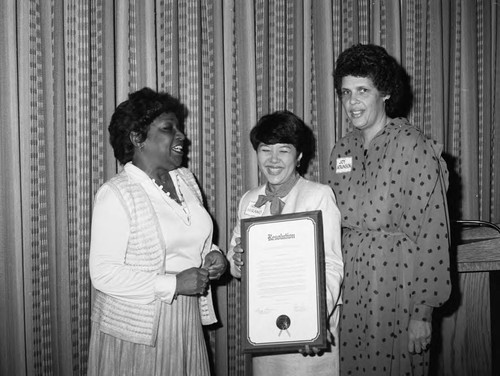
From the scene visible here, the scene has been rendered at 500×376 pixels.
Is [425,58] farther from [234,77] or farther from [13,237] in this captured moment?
[13,237]

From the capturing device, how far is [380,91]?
2.09 m

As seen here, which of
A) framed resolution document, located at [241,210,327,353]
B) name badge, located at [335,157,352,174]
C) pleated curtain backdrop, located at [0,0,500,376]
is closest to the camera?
framed resolution document, located at [241,210,327,353]

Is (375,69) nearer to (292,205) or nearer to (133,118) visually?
(292,205)

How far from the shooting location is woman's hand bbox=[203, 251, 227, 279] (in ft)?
6.88

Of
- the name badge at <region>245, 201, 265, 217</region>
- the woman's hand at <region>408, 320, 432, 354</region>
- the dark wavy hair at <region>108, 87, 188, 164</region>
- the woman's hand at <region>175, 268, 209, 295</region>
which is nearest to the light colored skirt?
the woman's hand at <region>175, 268, 209, 295</region>

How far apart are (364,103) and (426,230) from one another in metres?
0.61

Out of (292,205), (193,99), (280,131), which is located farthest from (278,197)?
(193,99)

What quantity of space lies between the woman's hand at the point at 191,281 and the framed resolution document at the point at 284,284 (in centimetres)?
17

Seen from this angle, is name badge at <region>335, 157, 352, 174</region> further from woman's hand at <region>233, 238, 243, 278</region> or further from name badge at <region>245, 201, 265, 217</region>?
woman's hand at <region>233, 238, 243, 278</region>

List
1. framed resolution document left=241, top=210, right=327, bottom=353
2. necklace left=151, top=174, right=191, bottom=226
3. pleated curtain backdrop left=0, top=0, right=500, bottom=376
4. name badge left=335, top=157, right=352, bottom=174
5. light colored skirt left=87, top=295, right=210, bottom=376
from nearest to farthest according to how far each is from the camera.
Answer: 1. framed resolution document left=241, top=210, right=327, bottom=353
2. light colored skirt left=87, top=295, right=210, bottom=376
3. necklace left=151, top=174, right=191, bottom=226
4. name badge left=335, top=157, right=352, bottom=174
5. pleated curtain backdrop left=0, top=0, right=500, bottom=376

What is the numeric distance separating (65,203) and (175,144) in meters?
0.92

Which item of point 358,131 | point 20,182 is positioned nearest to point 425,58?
point 358,131

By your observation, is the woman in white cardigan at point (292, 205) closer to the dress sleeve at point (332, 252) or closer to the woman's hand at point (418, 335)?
the dress sleeve at point (332, 252)

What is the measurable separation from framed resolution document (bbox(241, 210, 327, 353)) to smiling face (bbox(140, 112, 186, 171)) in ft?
1.57
